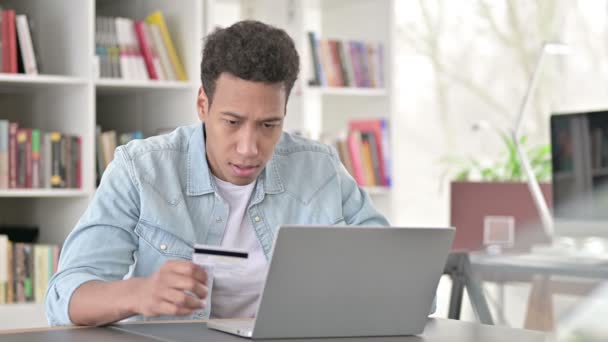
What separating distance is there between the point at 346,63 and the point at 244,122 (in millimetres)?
2470

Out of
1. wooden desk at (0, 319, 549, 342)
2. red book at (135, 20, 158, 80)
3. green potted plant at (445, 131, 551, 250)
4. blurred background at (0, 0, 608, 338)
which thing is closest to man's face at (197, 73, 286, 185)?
wooden desk at (0, 319, 549, 342)

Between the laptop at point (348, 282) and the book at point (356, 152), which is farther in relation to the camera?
the book at point (356, 152)

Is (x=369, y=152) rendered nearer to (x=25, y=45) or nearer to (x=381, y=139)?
(x=381, y=139)

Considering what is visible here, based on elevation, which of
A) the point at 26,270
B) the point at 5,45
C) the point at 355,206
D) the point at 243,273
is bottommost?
the point at 26,270

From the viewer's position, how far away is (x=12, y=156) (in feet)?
10.8

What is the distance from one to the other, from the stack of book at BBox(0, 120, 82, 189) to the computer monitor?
5.72 ft

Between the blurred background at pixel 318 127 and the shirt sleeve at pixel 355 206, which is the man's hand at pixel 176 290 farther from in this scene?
the blurred background at pixel 318 127

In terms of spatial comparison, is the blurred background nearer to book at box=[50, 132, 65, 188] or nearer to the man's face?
book at box=[50, 132, 65, 188]

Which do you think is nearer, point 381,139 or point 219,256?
point 219,256

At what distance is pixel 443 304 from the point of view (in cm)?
376

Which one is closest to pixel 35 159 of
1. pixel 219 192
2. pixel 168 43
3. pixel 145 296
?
pixel 168 43

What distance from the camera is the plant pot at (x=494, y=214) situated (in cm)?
364

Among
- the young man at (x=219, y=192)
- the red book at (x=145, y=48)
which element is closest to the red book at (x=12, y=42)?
the red book at (x=145, y=48)

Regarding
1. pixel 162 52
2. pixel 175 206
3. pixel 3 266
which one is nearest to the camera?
pixel 175 206
